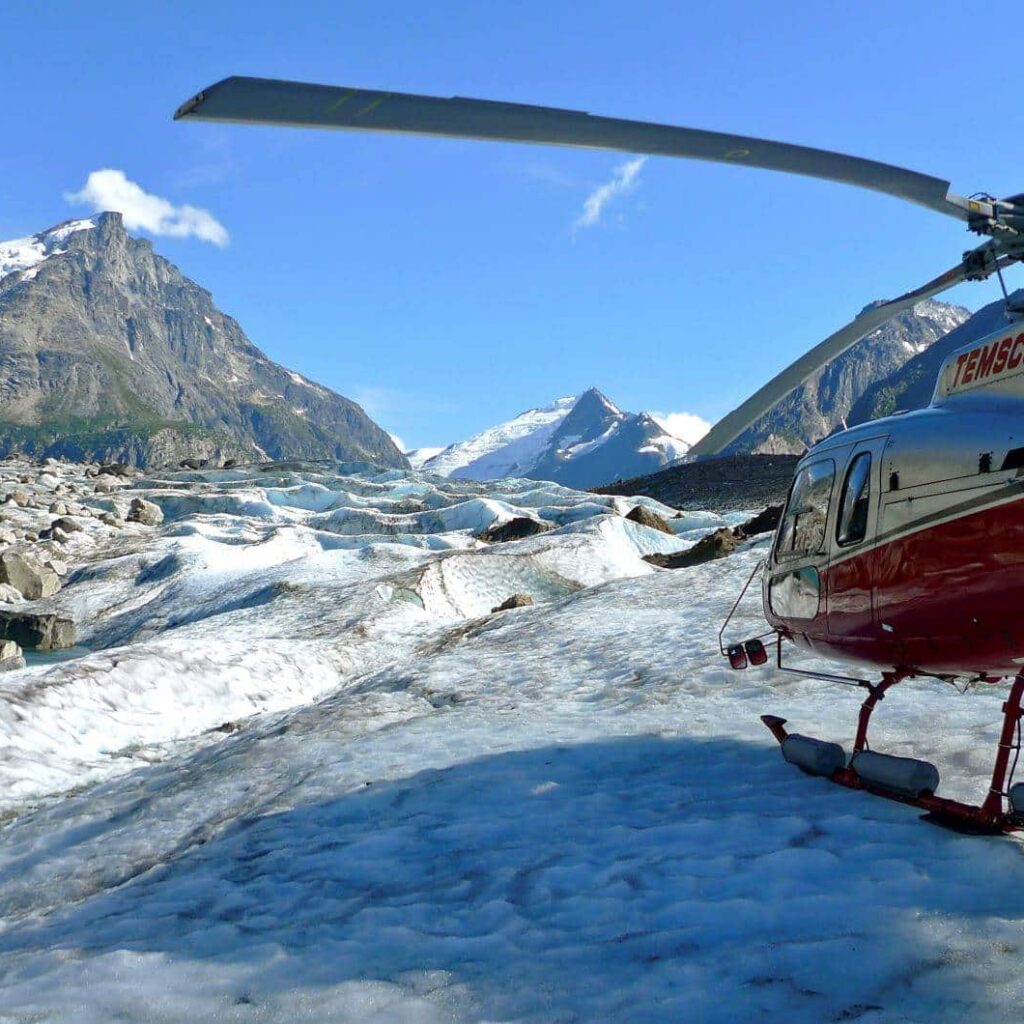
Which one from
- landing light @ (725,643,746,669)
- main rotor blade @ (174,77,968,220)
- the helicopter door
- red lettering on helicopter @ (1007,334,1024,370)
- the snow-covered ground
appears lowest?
the snow-covered ground

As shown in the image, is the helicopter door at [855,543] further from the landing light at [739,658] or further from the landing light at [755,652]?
the landing light at [739,658]

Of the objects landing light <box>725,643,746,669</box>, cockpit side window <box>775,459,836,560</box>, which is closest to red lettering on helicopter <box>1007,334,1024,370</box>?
cockpit side window <box>775,459,836,560</box>

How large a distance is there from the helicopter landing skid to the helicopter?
0.04 ft

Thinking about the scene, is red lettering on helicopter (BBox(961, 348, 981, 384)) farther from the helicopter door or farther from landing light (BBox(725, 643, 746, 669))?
landing light (BBox(725, 643, 746, 669))

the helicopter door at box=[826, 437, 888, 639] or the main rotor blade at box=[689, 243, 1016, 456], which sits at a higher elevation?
the main rotor blade at box=[689, 243, 1016, 456]

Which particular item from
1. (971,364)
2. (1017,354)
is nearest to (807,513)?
(971,364)

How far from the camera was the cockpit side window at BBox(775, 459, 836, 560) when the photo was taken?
7.33 metres

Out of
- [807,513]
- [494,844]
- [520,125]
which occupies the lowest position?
[494,844]

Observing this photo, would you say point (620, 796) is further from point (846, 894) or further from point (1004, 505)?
point (1004, 505)

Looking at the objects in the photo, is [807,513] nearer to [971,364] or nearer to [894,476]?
[894,476]

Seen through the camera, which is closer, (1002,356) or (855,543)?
(1002,356)

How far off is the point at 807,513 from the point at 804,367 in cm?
131

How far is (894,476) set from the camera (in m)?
6.46

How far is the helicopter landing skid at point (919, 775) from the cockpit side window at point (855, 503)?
118 cm
